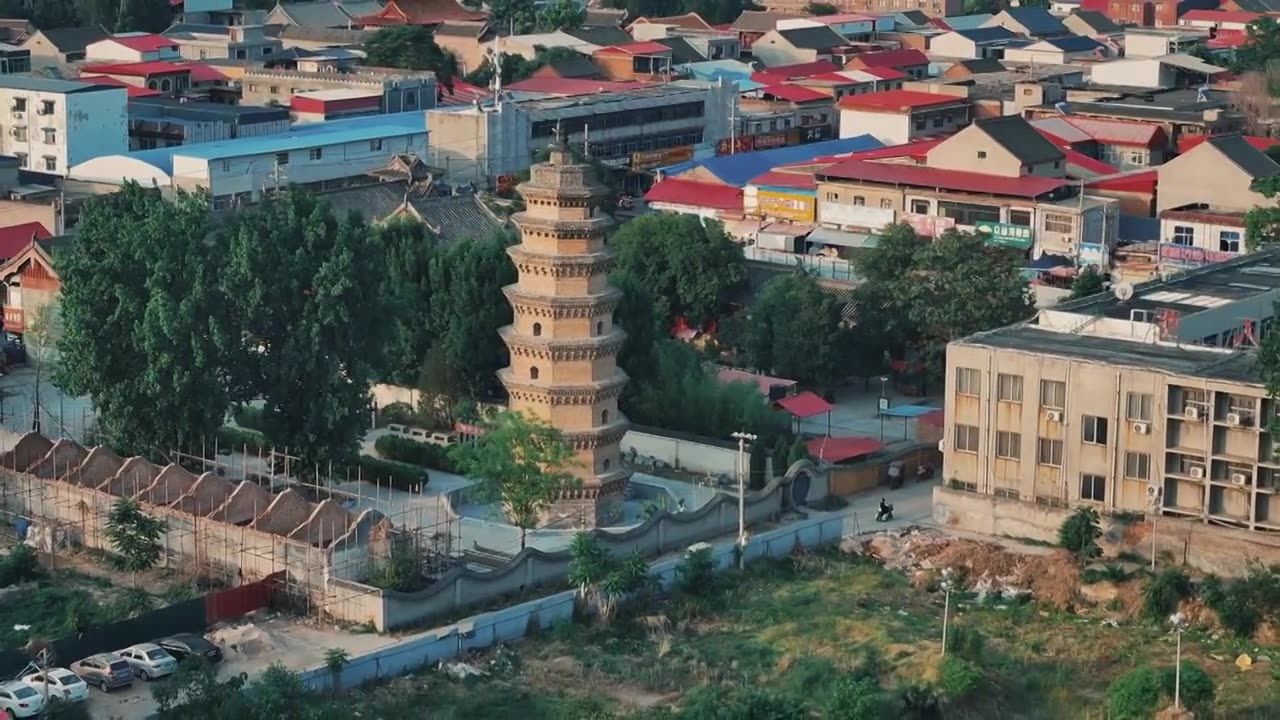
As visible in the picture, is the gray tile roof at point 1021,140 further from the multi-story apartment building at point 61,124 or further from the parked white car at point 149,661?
the parked white car at point 149,661

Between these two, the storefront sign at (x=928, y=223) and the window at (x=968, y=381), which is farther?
the storefront sign at (x=928, y=223)

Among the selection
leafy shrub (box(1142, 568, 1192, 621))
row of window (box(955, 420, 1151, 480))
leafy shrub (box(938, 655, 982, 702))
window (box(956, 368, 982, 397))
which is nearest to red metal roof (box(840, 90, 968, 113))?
window (box(956, 368, 982, 397))

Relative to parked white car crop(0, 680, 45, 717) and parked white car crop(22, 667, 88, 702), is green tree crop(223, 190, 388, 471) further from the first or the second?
parked white car crop(0, 680, 45, 717)

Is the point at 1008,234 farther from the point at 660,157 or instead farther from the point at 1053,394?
the point at 1053,394

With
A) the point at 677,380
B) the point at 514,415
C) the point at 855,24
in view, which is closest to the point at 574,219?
the point at 514,415

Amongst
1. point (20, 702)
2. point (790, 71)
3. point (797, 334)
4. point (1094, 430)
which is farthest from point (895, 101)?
point (20, 702)

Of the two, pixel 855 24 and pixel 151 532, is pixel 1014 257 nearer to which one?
pixel 151 532

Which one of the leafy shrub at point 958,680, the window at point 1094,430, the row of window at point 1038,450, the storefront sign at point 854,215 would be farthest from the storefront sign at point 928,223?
the leafy shrub at point 958,680
